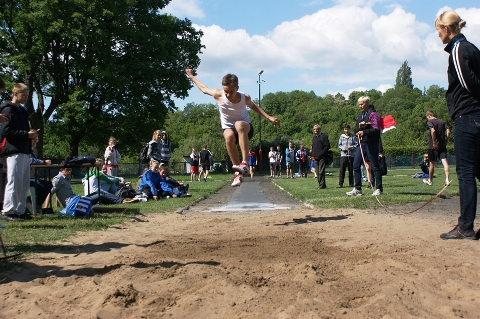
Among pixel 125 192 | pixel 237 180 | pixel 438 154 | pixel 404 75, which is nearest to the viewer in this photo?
pixel 237 180

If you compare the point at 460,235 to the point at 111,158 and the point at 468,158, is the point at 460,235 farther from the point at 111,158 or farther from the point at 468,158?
the point at 111,158

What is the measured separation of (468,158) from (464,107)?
1.94 ft

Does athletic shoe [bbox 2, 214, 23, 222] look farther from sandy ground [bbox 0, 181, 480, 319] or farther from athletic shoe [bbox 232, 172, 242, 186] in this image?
athletic shoe [bbox 232, 172, 242, 186]

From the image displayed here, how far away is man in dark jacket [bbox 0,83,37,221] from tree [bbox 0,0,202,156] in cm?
2592

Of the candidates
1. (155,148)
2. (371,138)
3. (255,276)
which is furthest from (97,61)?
(255,276)

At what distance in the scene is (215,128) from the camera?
10006 cm

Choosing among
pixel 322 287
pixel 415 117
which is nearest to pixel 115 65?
pixel 322 287

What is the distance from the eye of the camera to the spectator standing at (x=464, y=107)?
5523 millimetres

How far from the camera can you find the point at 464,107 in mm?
5711

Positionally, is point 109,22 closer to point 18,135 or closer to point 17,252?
point 18,135

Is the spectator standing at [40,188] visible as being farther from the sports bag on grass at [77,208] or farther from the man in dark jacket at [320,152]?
the man in dark jacket at [320,152]

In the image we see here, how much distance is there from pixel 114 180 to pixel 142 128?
2730 centimetres

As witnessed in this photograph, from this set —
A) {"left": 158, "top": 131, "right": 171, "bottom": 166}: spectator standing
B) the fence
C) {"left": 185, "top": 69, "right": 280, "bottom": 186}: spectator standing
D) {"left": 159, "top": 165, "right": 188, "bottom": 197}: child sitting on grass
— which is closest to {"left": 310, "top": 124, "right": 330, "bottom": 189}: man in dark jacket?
{"left": 159, "top": 165, "right": 188, "bottom": 197}: child sitting on grass

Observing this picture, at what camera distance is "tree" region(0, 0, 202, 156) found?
32.6 metres
